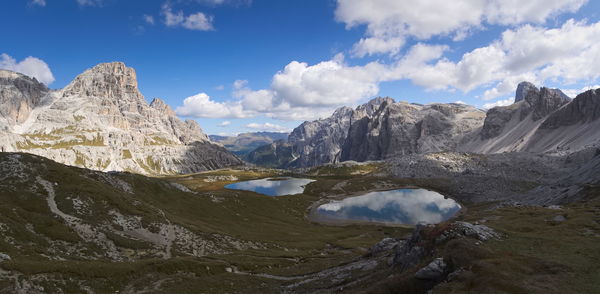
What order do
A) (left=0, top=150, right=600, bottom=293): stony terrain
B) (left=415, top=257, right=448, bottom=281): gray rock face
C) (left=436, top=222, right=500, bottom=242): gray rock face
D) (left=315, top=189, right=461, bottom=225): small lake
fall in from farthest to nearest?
(left=315, top=189, right=461, bottom=225): small lake → (left=436, top=222, right=500, bottom=242): gray rock face → (left=0, top=150, right=600, bottom=293): stony terrain → (left=415, top=257, right=448, bottom=281): gray rock face

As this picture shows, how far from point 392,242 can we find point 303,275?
16.8 meters

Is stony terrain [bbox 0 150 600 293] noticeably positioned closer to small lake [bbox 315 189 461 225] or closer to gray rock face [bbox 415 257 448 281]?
gray rock face [bbox 415 257 448 281]

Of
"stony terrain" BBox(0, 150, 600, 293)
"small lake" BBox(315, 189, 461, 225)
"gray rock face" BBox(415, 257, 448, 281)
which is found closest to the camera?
"gray rock face" BBox(415, 257, 448, 281)

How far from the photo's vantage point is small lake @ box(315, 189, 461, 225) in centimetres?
13750

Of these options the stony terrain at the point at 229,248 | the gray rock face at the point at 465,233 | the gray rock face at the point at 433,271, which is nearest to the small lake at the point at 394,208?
the stony terrain at the point at 229,248

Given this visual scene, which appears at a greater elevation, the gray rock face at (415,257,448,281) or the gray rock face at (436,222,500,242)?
the gray rock face at (436,222,500,242)

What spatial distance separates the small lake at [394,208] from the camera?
137500mm

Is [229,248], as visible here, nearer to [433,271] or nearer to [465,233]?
[465,233]

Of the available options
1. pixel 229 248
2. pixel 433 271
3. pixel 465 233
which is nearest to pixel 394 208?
pixel 229 248

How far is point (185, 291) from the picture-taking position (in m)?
Result: 39.5

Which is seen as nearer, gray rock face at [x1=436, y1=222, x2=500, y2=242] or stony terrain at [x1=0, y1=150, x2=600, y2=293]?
stony terrain at [x1=0, y1=150, x2=600, y2=293]

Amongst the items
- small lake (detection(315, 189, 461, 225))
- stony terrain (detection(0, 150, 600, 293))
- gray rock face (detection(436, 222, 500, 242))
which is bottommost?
small lake (detection(315, 189, 461, 225))

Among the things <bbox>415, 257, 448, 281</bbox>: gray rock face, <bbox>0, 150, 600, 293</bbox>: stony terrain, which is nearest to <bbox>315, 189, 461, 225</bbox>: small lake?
<bbox>0, 150, 600, 293</bbox>: stony terrain

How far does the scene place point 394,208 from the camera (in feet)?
514
